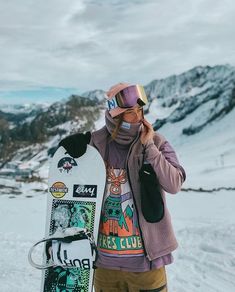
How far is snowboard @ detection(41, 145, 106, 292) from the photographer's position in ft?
12.4

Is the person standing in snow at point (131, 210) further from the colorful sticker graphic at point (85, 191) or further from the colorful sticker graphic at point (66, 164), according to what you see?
the colorful sticker graphic at point (66, 164)

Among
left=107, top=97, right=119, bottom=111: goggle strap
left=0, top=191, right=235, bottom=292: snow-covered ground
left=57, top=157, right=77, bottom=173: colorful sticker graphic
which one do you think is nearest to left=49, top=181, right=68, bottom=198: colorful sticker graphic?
left=57, top=157, right=77, bottom=173: colorful sticker graphic

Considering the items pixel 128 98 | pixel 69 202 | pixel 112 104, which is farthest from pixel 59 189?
pixel 128 98

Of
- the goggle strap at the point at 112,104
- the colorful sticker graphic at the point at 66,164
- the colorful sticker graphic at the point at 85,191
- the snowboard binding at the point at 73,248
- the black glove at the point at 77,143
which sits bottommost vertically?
the snowboard binding at the point at 73,248

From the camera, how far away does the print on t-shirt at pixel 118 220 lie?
3.47 m

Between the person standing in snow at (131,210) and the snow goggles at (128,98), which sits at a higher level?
the snow goggles at (128,98)

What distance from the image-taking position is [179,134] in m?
95.6

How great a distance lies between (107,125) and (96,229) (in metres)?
0.87

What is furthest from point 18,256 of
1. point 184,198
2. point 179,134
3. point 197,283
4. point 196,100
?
point 196,100

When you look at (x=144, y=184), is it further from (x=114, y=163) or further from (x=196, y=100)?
(x=196, y=100)

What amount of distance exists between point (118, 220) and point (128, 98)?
991 mm

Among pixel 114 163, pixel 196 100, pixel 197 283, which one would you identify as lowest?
pixel 197 283

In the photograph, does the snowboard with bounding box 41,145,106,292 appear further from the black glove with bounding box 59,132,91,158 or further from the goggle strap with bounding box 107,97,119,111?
the goggle strap with bounding box 107,97,119,111

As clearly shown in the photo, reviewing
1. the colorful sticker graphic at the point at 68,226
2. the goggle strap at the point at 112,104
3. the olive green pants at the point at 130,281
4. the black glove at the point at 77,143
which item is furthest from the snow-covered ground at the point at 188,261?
the goggle strap at the point at 112,104
